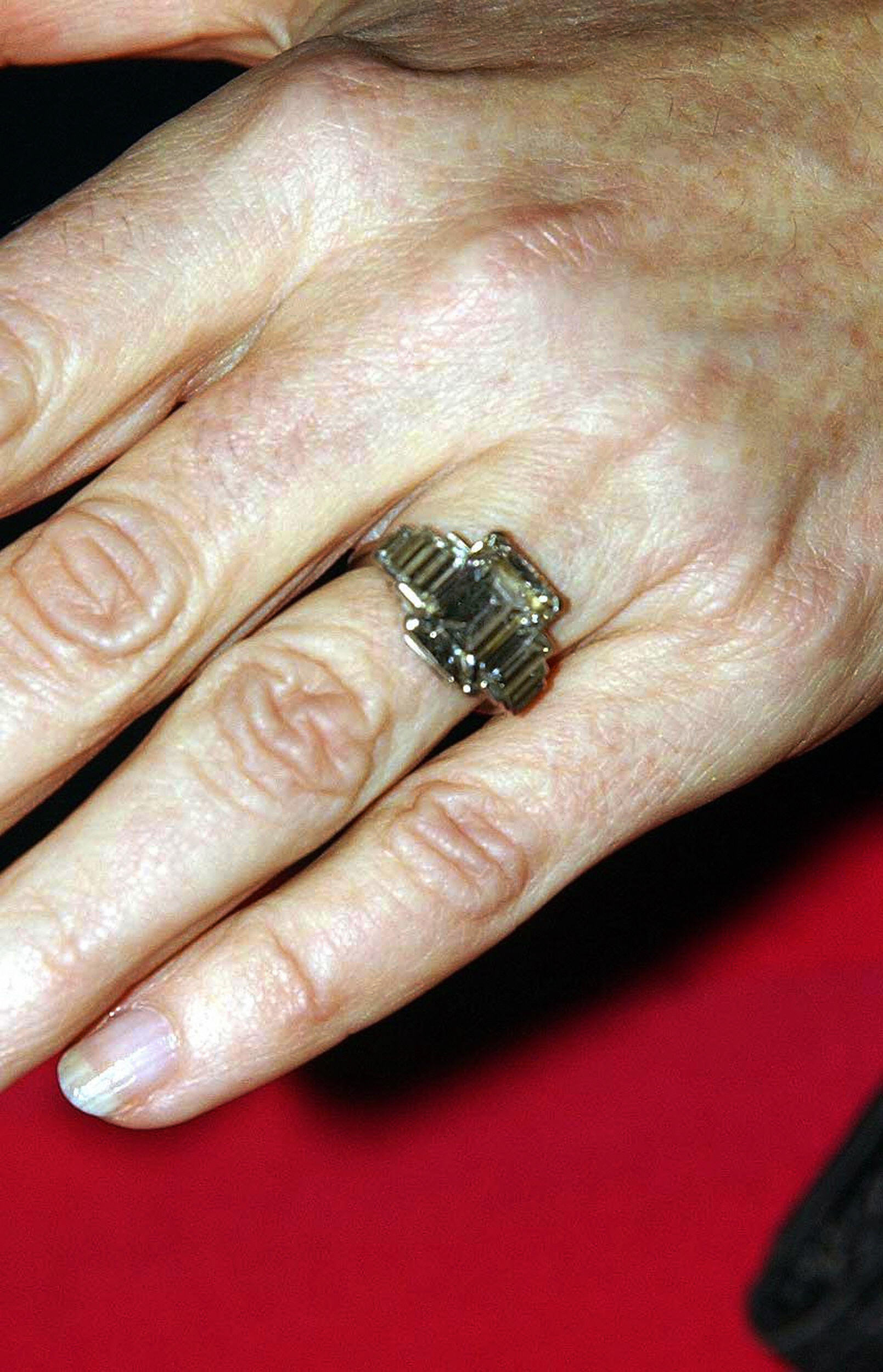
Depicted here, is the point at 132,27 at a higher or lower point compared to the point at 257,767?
higher

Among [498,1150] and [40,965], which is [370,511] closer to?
[40,965]

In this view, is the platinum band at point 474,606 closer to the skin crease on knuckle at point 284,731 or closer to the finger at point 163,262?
the skin crease on knuckle at point 284,731

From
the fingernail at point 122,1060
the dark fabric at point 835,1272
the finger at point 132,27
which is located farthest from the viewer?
the finger at point 132,27

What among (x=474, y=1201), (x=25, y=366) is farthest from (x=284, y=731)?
(x=474, y=1201)

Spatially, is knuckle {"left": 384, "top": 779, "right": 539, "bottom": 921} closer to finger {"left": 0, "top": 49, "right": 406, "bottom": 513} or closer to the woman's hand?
the woman's hand

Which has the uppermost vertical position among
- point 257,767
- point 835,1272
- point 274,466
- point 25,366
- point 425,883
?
point 25,366

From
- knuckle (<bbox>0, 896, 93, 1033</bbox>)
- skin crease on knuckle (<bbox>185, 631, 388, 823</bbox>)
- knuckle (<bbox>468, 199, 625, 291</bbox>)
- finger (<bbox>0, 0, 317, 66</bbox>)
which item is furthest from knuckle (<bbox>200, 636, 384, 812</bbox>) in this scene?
finger (<bbox>0, 0, 317, 66</bbox>)

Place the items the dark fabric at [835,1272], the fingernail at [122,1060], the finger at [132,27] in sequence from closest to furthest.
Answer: the dark fabric at [835,1272]
the fingernail at [122,1060]
the finger at [132,27]

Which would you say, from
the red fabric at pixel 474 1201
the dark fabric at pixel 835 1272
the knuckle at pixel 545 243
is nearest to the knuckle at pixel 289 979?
the dark fabric at pixel 835 1272
